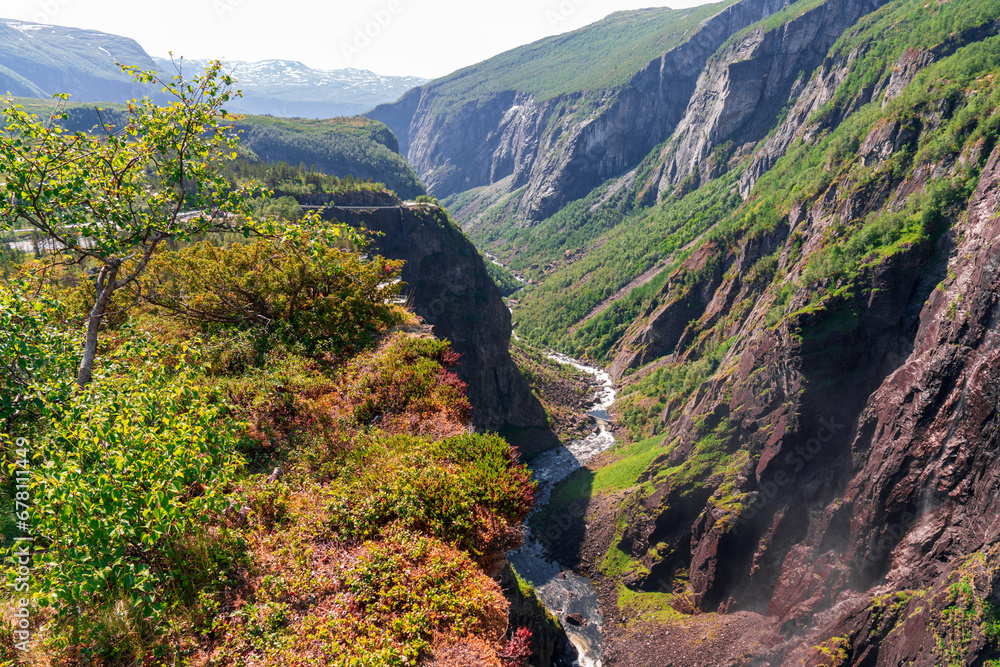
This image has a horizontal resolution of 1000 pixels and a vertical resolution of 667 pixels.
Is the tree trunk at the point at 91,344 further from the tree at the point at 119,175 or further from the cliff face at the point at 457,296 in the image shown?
the cliff face at the point at 457,296

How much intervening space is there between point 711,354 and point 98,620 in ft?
347

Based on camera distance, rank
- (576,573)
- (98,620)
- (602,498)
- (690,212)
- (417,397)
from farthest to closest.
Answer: (690,212), (602,498), (576,573), (417,397), (98,620)

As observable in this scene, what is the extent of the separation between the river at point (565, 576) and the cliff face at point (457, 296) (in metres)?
10.2

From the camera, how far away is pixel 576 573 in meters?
67.0

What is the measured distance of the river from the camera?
181 ft

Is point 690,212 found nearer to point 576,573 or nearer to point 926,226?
point 926,226

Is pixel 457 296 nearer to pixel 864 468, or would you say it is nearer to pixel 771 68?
pixel 864 468

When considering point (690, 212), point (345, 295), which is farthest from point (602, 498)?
point (690, 212)

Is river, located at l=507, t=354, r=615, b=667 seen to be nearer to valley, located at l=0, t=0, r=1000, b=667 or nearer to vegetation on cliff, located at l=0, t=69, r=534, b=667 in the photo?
valley, located at l=0, t=0, r=1000, b=667

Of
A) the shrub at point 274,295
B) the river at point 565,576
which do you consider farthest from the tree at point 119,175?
the river at point 565,576

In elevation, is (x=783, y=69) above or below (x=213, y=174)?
above

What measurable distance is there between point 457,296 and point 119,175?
99.7 m

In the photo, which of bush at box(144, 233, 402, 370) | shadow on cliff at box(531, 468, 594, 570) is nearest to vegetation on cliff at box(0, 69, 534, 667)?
bush at box(144, 233, 402, 370)

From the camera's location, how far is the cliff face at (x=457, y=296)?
98.6 meters
